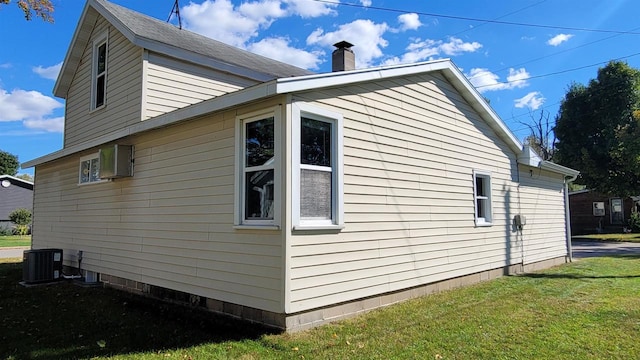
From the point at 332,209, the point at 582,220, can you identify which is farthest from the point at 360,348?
the point at 582,220

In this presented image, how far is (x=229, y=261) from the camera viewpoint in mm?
5816

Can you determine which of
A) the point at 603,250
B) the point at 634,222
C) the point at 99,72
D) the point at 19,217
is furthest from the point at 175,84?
the point at 634,222

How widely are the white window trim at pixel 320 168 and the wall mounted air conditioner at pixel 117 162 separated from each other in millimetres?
4198

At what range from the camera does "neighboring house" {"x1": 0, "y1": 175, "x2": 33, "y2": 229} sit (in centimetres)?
3322

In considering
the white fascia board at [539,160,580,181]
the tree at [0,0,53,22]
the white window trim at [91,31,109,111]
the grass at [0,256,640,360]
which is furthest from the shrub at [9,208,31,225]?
the white fascia board at [539,160,580,181]

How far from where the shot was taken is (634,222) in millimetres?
28141

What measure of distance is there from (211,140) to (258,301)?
239 centimetres

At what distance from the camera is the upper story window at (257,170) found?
216 inches

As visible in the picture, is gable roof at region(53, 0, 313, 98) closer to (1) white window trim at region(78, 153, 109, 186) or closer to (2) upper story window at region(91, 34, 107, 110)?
(2) upper story window at region(91, 34, 107, 110)

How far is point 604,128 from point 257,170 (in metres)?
26.7

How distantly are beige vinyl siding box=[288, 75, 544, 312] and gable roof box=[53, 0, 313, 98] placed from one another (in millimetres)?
4665

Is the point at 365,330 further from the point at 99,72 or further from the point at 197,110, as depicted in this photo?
the point at 99,72

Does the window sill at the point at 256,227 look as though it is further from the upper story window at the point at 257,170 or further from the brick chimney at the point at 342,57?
the brick chimney at the point at 342,57

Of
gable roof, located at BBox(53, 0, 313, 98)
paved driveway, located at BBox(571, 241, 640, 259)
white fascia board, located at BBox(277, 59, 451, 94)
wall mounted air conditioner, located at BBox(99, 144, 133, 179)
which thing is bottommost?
paved driveway, located at BBox(571, 241, 640, 259)
